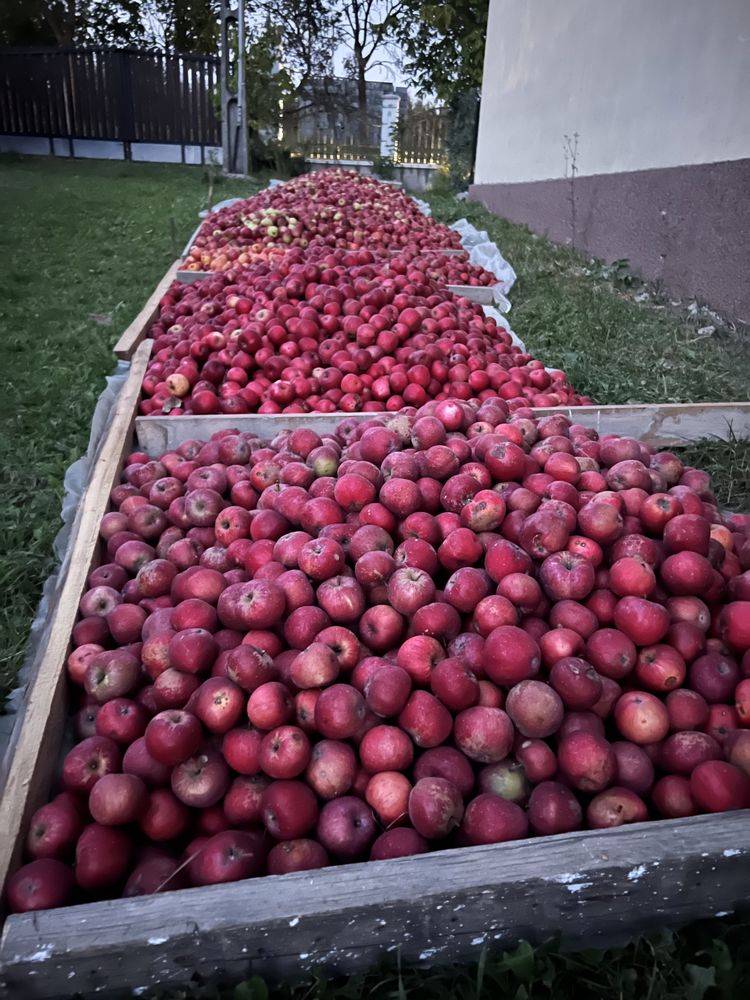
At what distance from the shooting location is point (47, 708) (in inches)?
75.4

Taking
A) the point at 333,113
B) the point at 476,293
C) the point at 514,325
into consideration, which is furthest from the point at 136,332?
the point at 333,113

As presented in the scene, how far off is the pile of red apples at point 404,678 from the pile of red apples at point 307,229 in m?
4.87

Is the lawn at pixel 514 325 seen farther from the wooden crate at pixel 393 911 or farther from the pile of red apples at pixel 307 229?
the pile of red apples at pixel 307 229

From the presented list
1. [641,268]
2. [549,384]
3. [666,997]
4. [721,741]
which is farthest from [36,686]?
[641,268]

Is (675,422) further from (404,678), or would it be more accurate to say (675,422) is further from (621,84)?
(621,84)

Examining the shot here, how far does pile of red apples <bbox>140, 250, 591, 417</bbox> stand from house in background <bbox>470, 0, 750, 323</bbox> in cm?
259

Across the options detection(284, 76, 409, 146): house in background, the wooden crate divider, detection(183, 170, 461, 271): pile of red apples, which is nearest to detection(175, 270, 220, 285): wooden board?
detection(183, 170, 461, 271): pile of red apples

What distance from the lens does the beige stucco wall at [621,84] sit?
20.0 ft

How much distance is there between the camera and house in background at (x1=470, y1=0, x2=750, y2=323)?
595 centimetres

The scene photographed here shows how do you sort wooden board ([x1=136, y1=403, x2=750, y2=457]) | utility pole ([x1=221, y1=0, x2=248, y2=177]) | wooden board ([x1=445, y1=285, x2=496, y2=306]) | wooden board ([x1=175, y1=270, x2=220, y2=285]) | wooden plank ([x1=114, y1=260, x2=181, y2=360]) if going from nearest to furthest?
wooden board ([x1=136, y1=403, x2=750, y2=457]) < wooden plank ([x1=114, y1=260, x2=181, y2=360]) < wooden board ([x1=445, y1=285, x2=496, y2=306]) < wooden board ([x1=175, y1=270, x2=220, y2=285]) < utility pole ([x1=221, y1=0, x2=248, y2=177])

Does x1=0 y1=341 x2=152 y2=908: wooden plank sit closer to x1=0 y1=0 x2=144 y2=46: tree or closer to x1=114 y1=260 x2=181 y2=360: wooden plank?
x1=114 y1=260 x2=181 y2=360: wooden plank

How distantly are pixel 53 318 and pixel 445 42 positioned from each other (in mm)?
21537

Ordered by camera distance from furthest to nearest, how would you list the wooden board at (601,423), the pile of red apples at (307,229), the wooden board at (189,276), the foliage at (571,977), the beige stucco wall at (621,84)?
the pile of red apples at (307,229) < the wooden board at (189,276) < the beige stucco wall at (621,84) < the wooden board at (601,423) < the foliage at (571,977)

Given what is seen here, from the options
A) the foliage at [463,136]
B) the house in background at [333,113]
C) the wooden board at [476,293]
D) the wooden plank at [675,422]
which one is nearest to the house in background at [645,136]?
the wooden board at [476,293]
